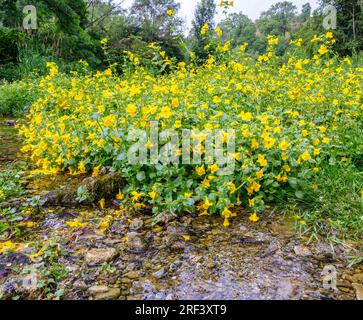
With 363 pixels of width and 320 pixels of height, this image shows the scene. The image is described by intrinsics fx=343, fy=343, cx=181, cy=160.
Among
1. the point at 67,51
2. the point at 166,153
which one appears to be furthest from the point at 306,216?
the point at 67,51

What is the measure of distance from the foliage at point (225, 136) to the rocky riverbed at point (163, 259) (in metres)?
0.16

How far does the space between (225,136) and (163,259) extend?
33.5 inches

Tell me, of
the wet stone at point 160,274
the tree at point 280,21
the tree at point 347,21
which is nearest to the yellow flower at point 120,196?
the wet stone at point 160,274

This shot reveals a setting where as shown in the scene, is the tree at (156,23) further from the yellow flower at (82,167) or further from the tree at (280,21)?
the tree at (280,21)

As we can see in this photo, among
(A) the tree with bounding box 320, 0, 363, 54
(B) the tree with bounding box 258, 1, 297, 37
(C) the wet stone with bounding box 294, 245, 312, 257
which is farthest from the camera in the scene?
(B) the tree with bounding box 258, 1, 297, 37

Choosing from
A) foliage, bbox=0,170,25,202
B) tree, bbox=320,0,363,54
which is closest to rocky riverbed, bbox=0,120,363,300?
foliage, bbox=0,170,25,202

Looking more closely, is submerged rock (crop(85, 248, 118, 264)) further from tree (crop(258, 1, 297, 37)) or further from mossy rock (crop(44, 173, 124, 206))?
tree (crop(258, 1, 297, 37))

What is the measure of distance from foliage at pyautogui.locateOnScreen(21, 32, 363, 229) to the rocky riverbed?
157 mm

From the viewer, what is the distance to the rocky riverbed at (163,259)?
5.00ft

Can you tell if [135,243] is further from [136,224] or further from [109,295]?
[109,295]

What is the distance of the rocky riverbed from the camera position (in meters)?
1.52

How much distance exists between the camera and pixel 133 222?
2105 mm

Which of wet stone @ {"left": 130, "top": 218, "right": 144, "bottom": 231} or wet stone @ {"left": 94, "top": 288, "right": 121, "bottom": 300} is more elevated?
wet stone @ {"left": 130, "top": 218, "right": 144, "bottom": 231}

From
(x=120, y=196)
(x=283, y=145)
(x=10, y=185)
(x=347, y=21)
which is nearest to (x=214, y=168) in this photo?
(x=283, y=145)
